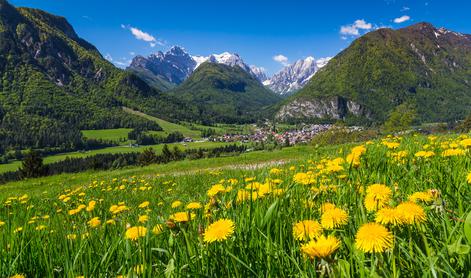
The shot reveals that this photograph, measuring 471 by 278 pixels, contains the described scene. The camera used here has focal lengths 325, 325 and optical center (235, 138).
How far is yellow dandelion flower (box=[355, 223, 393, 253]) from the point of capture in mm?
1137

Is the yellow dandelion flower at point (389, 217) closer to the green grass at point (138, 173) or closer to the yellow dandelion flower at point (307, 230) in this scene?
the yellow dandelion flower at point (307, 230)

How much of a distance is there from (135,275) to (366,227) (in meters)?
0.99

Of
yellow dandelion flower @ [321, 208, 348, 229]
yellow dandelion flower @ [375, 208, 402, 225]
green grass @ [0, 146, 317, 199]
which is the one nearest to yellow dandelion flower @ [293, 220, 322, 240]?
yellow dandelion flower @ [321, 208, 348, 229]

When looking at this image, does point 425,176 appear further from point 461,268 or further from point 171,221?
point 171,221

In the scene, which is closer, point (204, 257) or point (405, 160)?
point (204, 257)

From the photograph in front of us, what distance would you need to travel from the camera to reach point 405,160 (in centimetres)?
434

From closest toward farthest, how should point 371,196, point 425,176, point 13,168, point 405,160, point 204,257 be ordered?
1. point 204,257
2. point 371,196
3. point 425,176
4. point 405,160
5. point 13,168

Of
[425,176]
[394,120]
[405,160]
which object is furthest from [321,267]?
[394,120]

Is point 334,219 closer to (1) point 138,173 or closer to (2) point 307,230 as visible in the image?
(2) point 307,230

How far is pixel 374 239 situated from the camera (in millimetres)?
1159

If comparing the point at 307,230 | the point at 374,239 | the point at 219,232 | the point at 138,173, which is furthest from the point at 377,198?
the point at 138,173

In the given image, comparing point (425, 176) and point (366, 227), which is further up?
point (366, 227)

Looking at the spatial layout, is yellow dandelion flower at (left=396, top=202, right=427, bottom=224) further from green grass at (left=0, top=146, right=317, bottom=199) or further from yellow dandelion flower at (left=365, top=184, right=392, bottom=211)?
green grass at (left=0, top=146, right=317, bottom=199)

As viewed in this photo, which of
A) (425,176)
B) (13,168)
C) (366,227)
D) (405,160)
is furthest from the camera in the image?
(13,168)
